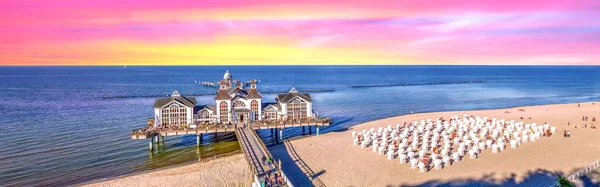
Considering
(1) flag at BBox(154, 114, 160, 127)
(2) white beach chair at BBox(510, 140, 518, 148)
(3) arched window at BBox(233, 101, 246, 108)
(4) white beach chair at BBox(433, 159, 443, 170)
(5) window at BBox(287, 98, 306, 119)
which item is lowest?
(4) white beach chair at BBox(433, 159, 443, 170)

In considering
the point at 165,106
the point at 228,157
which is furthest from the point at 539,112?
the point at 165,106

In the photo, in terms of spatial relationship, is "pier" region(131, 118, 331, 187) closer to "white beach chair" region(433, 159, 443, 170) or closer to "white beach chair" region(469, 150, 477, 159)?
"white beach chair" region(433, 159, 443, 170)

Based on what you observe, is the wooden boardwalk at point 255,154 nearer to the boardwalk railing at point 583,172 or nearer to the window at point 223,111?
the window at point 223,111

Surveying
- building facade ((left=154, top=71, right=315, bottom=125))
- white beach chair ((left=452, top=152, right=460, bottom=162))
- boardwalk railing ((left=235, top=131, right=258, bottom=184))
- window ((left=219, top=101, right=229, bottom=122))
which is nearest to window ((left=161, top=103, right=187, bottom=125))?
building facade ((left=154, top=71, right=315, bottom=125))

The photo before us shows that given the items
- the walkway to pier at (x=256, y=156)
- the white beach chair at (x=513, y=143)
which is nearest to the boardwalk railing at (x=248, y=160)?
the walkway to pier at (x=256, y=156)

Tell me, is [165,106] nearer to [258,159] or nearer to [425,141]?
[258,159]
